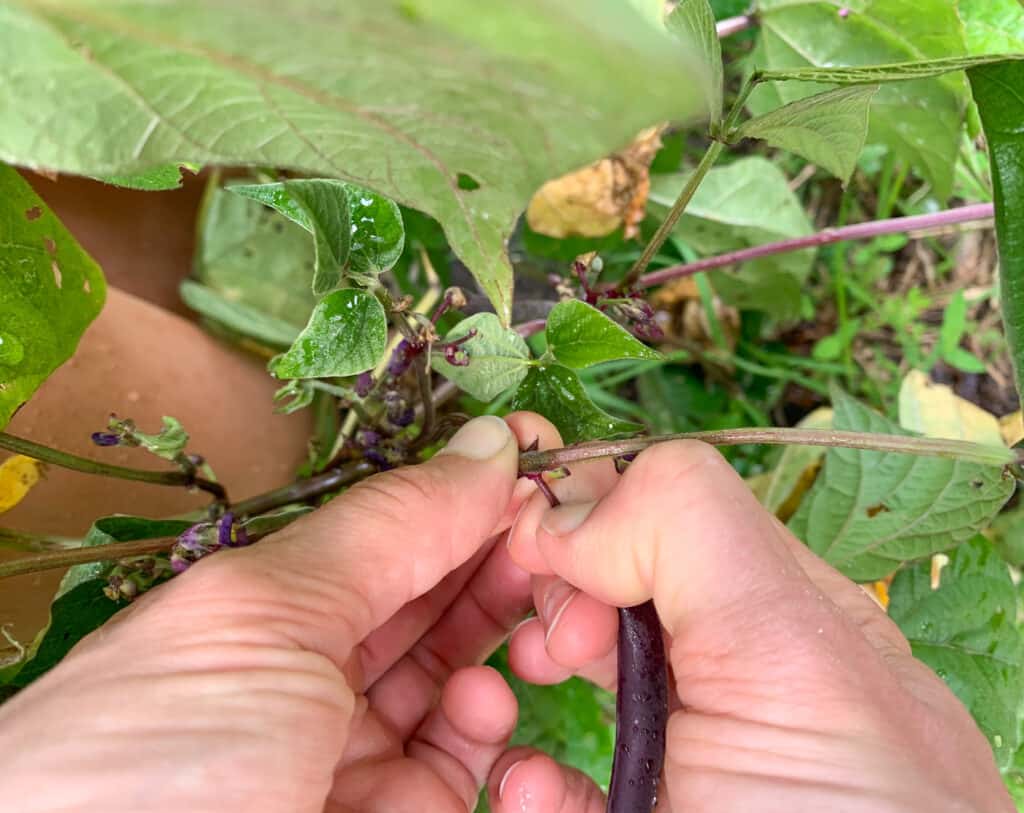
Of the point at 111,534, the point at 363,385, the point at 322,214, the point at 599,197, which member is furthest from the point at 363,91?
the point at 599,197

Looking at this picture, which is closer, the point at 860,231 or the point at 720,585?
the point at 720,585

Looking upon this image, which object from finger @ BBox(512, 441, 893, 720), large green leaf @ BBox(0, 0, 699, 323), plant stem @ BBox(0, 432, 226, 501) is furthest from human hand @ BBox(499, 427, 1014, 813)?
plant stem @ BBox(0, 432, 226, 501)

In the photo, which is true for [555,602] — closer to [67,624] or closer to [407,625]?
[407,625]

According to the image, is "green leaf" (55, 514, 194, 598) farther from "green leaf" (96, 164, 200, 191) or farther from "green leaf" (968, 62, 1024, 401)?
"green leaf" (968, 62, 1024, 401)

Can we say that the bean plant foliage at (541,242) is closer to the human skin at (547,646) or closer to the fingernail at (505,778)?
the human skin at (547,646)

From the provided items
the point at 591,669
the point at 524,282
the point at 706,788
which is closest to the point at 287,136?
the point at 706,788

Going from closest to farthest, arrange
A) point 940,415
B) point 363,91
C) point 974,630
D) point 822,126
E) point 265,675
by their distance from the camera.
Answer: point 363,91 < point 265,675 < point 822,126 < point 974,630 < point 940,415
